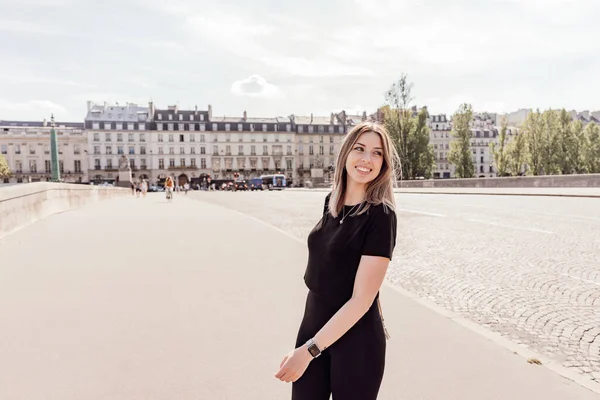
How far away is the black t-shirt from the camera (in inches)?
78.1

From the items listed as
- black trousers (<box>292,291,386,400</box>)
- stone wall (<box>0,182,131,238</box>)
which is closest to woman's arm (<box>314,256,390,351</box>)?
black trousers (<box>292,291,386,400</box>)

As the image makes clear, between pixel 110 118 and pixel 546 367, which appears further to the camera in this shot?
pixel 110 118

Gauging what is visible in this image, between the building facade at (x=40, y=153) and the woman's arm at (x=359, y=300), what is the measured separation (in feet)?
334

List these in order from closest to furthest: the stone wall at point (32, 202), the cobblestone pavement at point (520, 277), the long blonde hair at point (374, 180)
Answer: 1. the long blonde hair at point (374, 180)
2. the cobblestone pavement at point (520, 277)
3. the stone wall at point (32, 202)

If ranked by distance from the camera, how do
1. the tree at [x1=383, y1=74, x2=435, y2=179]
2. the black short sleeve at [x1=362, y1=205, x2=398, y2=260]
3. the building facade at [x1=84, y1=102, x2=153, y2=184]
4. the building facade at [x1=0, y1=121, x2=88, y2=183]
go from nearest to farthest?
the black short sleeve at [x1=362, y1=205, x2=398, y2=260] → the tree at [x1=383, y1=74, x2=435, y2=179] → the building facade at [x1=0, y1=121, x2=88, y2=183] → the building facade at [x1=84, y1=102, x2=153, y2=184]

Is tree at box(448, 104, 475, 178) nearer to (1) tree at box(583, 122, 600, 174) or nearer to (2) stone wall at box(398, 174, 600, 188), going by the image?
(1) tree at box(583, 122, 600, 174)

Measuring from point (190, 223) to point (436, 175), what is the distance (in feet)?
337

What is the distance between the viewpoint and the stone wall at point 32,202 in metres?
10.9

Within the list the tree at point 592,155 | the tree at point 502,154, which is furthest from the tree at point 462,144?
the tree at point 592,155

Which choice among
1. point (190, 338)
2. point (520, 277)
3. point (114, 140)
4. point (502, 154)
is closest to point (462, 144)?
point (502, 154)

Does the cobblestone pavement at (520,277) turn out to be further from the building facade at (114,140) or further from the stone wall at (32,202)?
the building facade at (114,140)

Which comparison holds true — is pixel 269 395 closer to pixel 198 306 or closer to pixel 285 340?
pixel 285 340

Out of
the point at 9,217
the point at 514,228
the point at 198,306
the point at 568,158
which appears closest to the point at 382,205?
the point at 198,306

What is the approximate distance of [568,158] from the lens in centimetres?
6116
